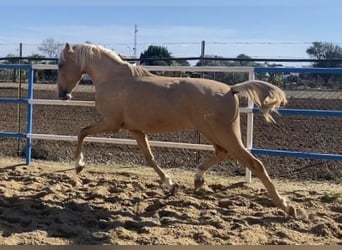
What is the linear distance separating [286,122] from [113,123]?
25.4 ft

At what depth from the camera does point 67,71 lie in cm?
670

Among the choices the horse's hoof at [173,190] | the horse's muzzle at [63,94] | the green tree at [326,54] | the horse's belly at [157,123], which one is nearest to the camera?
the horse's belly at [157,123]

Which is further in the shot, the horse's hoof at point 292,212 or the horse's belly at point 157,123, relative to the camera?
the horse's belly at point 157,123

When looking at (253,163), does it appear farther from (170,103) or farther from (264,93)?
(170,103)

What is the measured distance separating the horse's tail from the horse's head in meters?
2.10

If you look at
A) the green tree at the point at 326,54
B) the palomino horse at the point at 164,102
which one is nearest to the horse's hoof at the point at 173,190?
the palomino horse at the point at 164,102

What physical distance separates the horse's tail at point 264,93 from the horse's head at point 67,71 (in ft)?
6.90

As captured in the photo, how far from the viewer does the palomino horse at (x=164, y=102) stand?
554 centimetres

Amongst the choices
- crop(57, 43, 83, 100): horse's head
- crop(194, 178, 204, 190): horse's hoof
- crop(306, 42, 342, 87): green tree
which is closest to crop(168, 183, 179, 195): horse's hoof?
crop(194, 178, 204, 190): horse's hoof

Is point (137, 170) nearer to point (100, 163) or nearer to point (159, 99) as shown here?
point (100, 163)

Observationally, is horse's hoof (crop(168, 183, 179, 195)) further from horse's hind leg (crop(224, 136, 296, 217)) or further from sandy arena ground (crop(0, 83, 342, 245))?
horse's hind leg (crop(224, 136, 296, 217))

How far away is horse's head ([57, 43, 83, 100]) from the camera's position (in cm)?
664

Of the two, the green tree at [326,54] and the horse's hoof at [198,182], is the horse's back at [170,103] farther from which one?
the green tree at [326,54]

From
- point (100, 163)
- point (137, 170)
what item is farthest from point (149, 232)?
point (100, 163)
